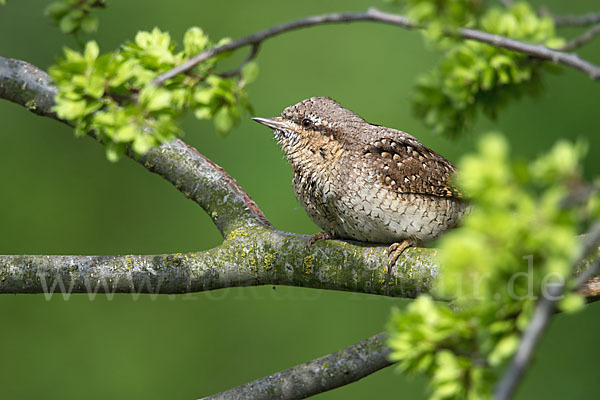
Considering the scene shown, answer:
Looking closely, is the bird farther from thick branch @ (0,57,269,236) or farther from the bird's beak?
thick branch @ (0,57,269,236)

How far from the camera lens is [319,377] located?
2.17m

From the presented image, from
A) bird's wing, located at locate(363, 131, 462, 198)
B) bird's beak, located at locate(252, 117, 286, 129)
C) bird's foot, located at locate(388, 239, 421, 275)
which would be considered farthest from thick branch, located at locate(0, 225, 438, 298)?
bird's beak, located at locate(252, 117, 286, 129)

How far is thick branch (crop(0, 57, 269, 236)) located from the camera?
264 centimetres

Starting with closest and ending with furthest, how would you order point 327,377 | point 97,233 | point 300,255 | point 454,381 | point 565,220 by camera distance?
point 565,220, point 454,381, point 327,377, point 300,255, point 97,233

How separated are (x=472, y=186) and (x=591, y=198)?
0.48ft

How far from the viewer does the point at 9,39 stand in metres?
5.75

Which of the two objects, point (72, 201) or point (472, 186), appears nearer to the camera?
point (472, 186)

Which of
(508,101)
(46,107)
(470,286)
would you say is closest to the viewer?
(470,286)

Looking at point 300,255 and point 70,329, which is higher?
point 300,255

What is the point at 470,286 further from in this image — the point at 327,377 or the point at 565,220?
the point at 327,377

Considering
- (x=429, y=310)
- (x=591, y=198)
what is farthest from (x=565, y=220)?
(x=429, y=310)

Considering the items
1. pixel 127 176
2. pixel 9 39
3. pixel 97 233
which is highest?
pixel 9 39

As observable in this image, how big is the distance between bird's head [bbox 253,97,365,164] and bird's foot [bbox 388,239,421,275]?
442mm

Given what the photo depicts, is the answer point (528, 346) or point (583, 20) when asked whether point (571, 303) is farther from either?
point (583, 20)
